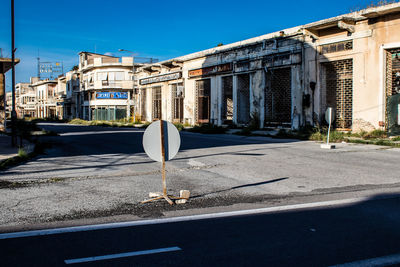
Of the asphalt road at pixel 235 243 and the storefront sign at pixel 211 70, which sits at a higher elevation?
the storefront sign at pixel 211 70

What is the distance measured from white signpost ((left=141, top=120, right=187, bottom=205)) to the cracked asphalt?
0.80 m

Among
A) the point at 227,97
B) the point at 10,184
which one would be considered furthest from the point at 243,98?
the point at 10,184

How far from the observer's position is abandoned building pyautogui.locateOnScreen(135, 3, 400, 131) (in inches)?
747

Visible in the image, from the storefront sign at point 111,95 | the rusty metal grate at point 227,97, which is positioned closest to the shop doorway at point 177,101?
the rusty metal grate at point 227,97

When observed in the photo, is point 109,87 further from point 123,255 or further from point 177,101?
point 123,255

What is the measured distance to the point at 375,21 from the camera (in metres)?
19.2

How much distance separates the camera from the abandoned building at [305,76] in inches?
747

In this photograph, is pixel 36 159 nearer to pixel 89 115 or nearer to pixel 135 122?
pixel 135 122

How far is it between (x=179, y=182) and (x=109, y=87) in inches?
2167

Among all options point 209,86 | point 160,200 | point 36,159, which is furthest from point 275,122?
point 160,200

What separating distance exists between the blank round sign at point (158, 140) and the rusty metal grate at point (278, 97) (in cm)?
1936

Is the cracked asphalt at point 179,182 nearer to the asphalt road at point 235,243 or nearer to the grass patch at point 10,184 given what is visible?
the grass patch at point 10,184

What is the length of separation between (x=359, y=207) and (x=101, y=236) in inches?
152

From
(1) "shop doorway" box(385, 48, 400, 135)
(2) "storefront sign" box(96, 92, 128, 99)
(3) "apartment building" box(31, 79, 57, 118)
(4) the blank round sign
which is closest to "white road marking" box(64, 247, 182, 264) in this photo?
(4) the blank round sign
